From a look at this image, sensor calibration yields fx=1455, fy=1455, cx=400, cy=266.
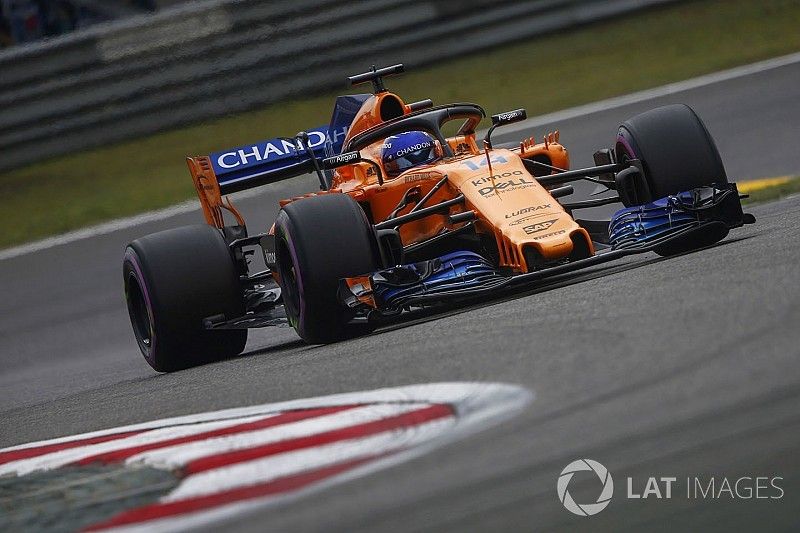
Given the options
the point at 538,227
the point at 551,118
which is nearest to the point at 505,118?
the point at 538,227

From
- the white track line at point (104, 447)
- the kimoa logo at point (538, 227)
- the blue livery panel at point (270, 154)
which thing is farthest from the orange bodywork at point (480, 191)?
the white track line at point (104, 447)

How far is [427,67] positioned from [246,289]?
710cm

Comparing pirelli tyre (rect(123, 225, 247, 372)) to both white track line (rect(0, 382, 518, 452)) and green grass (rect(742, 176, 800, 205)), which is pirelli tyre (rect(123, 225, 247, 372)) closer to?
white track line (rect(0, 382, 518, 452))

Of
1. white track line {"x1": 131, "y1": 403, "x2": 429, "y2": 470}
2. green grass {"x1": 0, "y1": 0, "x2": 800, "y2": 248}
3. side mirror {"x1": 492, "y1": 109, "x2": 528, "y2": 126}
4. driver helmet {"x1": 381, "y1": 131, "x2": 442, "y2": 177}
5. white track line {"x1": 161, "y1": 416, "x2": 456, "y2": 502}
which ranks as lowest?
green grass {"x1": 0, "y1": 0, "x2": 800, "y2": 248}

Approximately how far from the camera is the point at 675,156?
7562 millimetres

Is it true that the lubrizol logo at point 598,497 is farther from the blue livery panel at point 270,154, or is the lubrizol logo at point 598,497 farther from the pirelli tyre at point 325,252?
the blue livery panel at point 270,154

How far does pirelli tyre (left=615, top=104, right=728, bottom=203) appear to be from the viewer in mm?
7512

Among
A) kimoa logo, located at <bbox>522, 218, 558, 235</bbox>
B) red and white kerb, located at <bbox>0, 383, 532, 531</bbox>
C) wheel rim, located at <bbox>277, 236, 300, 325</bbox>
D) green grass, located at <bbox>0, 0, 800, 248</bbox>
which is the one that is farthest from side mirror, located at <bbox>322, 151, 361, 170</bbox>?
green grass, located at <bbox>0, 0, 800, 248</bbox>

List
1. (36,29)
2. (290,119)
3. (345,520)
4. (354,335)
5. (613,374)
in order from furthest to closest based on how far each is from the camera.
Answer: (36,29), (290,119), (354,335), (613,374), (345,520)

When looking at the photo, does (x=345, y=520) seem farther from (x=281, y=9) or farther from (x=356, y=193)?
(x=281, y=9)

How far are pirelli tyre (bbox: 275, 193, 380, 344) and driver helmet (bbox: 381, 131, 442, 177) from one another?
3.78 ft

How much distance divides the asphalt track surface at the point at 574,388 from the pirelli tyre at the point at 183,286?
0.26 m

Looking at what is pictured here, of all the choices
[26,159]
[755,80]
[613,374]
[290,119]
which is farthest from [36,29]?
[613,374]

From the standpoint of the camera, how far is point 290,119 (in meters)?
14.8
